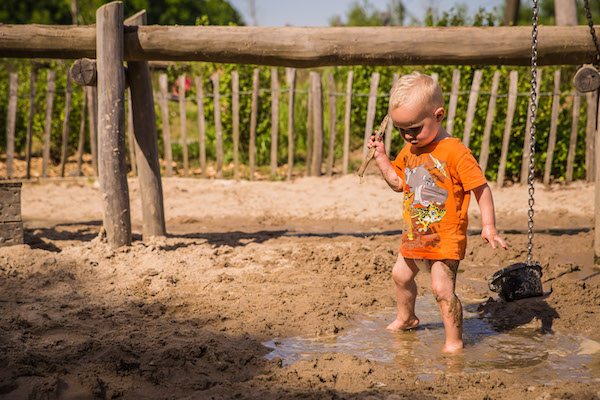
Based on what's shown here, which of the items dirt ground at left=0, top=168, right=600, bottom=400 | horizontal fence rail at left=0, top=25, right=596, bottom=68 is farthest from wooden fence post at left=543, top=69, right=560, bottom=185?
horizontal fence rail at left=0, top=25, right=596, bottom=68

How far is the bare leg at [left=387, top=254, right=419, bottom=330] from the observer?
3523 mm

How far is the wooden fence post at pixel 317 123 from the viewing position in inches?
372

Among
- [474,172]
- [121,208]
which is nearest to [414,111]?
[474,172]

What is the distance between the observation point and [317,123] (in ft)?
31.7

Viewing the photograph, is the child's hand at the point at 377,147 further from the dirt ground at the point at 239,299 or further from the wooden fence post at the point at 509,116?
the wooden fence post at the point at 509,116

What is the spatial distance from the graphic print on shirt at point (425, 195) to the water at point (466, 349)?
2.16 ft

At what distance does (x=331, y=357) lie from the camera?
321 centimetres

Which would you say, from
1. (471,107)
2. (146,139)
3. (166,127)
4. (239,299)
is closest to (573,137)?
(471,107)

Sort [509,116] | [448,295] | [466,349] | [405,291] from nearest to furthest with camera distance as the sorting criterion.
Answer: [448,295], [466,349], [405,291], [509,116]

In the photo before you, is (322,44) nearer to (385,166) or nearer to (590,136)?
(385,166)

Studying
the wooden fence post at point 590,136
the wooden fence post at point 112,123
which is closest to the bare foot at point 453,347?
the wooden fence post at point 112,123

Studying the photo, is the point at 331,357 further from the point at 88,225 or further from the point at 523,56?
the point at 88,225

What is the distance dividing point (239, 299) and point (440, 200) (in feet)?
5.45

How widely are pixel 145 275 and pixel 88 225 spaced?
2698 mm
